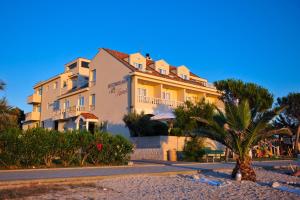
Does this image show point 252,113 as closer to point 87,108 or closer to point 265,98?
point 265,98

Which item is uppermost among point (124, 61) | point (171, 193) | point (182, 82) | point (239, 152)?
point (124, 61)

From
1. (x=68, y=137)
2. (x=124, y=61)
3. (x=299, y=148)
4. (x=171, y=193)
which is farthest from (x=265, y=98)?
(x=171, y=193)

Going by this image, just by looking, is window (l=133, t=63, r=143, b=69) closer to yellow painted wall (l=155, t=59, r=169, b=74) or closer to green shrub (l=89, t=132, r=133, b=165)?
yellow painted wall (l=155, t=59, r=169, b=74)

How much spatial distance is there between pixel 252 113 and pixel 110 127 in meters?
22.6

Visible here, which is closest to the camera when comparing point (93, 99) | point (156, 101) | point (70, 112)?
point (156, 101)

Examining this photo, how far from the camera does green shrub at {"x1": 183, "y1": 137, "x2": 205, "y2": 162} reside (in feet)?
78.7

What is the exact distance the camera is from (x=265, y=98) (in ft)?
106

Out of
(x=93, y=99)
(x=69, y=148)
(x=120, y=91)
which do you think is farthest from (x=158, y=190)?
(x=93, y=99)

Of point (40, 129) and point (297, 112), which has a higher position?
point (297, 112)

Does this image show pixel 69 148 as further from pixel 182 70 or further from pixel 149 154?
pixel 182 70

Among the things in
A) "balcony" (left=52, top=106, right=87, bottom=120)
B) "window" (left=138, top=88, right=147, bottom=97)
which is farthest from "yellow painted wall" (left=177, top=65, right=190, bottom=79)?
"balcony" (left=52, top=106, right=87, bottom=120)

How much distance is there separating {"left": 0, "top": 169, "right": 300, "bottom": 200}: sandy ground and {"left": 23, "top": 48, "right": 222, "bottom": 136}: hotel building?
19389 millimetres

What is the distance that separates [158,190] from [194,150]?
14174 mm

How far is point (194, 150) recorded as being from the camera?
24.1 metres
